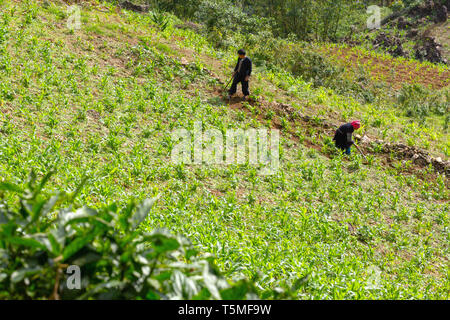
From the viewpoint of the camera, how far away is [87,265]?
61.1 inches

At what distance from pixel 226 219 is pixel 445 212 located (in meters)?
5.76

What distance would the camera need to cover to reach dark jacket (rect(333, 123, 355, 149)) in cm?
1126

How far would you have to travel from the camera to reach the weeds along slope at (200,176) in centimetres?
560

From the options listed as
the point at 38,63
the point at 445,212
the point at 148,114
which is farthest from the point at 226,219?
the point at 38,63

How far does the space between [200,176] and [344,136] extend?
4.95 meters

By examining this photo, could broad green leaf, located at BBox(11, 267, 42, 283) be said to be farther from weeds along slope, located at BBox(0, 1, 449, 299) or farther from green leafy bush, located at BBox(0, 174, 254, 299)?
weeds along slope, located at BBox(0, 1, 449, 299)

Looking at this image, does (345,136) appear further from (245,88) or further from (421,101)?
(421,101)

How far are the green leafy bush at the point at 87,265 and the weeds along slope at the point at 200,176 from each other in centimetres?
261

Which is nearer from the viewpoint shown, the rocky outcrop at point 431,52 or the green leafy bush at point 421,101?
the green leafy bush at point 421,101

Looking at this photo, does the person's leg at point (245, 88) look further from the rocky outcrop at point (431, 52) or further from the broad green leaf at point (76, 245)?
the rocky outcrop at point (431, 52)

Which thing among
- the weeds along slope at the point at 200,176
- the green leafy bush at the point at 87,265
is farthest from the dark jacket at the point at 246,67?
the green leafy bush at the point at 87,265

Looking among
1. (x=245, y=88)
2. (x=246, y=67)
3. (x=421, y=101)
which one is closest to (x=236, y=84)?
(x=245, y=88)

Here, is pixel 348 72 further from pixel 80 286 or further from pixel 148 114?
pixel 80 286

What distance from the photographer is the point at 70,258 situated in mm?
1515
